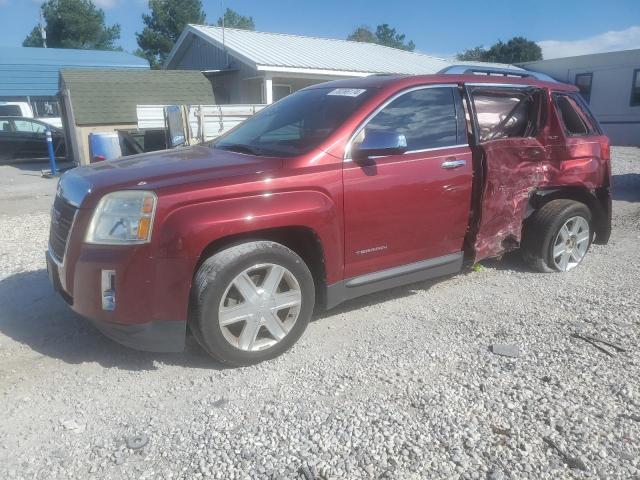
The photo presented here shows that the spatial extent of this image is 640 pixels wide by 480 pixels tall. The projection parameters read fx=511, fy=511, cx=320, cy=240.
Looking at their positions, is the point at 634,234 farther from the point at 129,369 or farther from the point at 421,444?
the point at 129,369

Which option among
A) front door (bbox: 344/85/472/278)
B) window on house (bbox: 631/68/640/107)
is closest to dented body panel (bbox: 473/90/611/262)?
front door (bbox: 344/85/472/278)

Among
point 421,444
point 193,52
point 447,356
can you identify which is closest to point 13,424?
point 421,444

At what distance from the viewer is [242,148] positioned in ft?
12.5

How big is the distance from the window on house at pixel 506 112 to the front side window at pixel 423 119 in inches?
11.4

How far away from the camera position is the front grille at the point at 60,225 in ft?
10.1

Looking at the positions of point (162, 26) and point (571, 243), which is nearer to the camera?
point (571, 243)

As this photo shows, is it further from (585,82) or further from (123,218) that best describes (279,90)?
(123,218)

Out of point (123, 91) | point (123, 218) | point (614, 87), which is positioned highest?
point (614, 87)

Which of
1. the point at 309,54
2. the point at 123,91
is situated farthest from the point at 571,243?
the point at 309,54

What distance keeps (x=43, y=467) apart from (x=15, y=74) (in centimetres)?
2845

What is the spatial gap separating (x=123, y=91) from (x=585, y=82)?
2096 centimetres

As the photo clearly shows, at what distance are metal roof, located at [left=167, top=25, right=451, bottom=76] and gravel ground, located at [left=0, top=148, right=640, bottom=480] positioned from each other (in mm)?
13158

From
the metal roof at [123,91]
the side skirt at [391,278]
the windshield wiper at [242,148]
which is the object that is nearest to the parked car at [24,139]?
the metal roof at [123,91]

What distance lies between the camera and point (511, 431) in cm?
260
